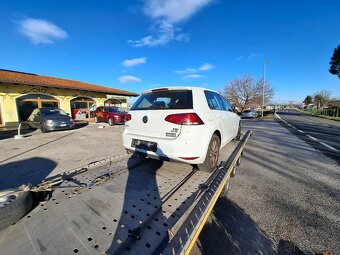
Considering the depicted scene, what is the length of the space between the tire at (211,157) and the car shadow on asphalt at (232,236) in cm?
67

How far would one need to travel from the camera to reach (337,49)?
23641 mm

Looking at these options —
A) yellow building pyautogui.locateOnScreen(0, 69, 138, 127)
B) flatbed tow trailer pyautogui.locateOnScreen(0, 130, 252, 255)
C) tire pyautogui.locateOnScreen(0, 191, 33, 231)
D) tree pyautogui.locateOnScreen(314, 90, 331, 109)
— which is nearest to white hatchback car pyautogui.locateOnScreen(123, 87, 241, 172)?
flatbed tow trailer pyautogui.locateOnScreen(0, 130, 252, 255)

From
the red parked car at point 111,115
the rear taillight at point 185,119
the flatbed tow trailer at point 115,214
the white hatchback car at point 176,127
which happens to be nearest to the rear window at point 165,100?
the white hatchback car at point 176,127

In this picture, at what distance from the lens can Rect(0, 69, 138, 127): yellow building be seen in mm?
12055

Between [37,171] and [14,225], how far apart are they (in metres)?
3.20

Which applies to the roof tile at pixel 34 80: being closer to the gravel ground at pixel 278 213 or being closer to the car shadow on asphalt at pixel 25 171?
the car shadow on asphalt at pixel 25 171

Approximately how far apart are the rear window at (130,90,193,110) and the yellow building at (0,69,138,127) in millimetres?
12796

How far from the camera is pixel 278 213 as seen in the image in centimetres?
255

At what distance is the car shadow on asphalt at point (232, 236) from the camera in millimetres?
1910

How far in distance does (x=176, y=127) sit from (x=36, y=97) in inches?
604

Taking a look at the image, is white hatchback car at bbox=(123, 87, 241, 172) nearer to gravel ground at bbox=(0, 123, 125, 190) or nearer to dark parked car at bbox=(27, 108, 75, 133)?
gravel ground at bbox=(0, 123, 125, 190)

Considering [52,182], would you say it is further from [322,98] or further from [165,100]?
[322,98]

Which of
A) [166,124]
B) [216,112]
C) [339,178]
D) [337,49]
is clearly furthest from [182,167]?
[337,49]

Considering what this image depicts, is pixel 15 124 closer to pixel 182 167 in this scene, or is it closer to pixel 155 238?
pixel 182 167
